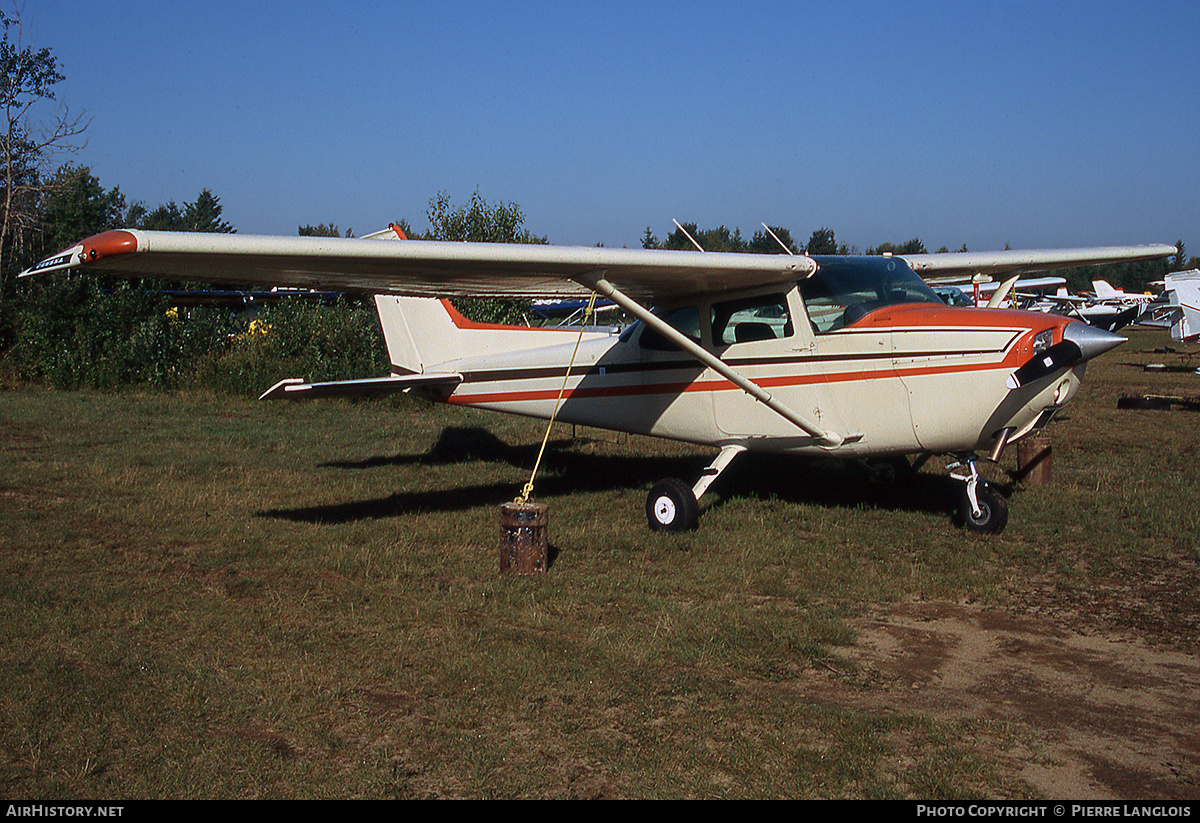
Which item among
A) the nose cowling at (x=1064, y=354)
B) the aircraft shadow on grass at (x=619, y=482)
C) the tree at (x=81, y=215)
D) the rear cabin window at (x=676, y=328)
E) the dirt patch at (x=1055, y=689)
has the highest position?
the tree at (x=81, y=215)

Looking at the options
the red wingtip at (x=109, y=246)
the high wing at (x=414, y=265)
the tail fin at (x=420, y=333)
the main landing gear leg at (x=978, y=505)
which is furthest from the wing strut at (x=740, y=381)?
the red wingtip at (x=109, y=246)

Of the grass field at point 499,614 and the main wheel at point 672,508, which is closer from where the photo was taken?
the grass field at point 499,614

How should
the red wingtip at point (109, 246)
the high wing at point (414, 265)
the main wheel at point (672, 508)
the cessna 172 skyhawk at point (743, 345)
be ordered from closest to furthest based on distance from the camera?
the red wingtip at point (109, 246)
the high wing at point (414, 265)
the cessna 172 skyhawk at point (743, 345)
the main wheel at point (672, 508)

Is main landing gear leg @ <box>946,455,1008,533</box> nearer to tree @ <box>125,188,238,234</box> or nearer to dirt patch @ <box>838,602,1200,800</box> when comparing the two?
dirt patch @ <box>838,602,1200,800</box>

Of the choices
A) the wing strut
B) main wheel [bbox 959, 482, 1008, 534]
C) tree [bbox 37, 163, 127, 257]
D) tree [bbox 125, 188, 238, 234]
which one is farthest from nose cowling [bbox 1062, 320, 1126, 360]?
tree [bbox 125, 188, 238, 234]

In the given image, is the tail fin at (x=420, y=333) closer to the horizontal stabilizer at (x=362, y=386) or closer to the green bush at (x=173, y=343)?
the horizontal stabilizer at (x=362, y=386)

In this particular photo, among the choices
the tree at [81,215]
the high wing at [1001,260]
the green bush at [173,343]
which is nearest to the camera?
the high wing at [1001,260]

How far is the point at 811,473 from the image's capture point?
35.0ft

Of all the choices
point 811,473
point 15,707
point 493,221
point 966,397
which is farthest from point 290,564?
point 493,221

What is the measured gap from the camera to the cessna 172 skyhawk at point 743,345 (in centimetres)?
650

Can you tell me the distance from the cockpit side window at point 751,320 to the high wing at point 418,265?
17cm

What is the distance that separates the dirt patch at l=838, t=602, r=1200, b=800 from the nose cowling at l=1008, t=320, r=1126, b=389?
186cm

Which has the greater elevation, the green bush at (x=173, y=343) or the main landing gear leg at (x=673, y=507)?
the green bush at (x=173, y=343)

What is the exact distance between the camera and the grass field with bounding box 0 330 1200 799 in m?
3.79
